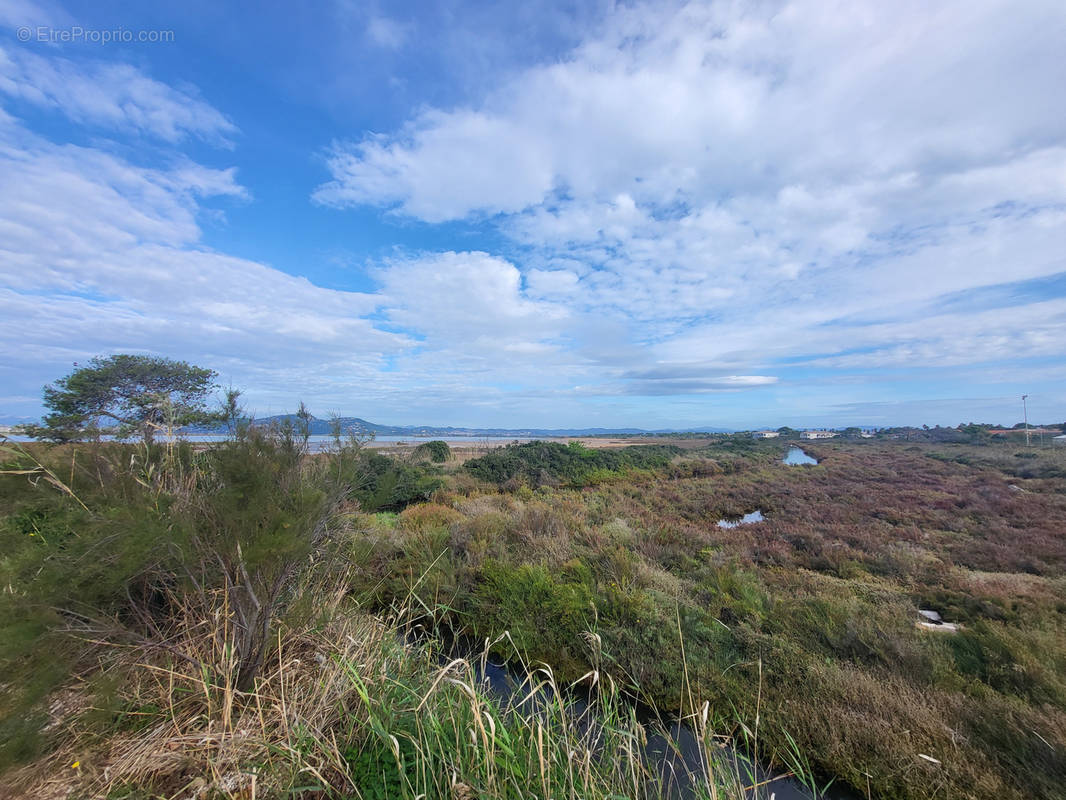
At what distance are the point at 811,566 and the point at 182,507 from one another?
10081 millimetres

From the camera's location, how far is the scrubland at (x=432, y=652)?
2559mm

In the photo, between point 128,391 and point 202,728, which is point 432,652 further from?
point 128,391

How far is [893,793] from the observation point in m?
3.45

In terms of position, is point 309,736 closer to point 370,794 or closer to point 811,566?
point 370,794

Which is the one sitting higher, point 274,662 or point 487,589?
point 274,662

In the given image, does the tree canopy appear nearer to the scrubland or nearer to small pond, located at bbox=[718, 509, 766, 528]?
the scrubland

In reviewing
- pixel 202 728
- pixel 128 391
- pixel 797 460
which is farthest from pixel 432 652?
pixel 797 460

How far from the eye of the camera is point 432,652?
485 cm

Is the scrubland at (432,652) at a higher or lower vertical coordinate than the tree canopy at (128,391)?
lower

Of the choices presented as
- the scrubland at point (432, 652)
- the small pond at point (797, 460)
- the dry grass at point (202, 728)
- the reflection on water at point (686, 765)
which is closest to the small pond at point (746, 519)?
the scrubland at point (432, 652)

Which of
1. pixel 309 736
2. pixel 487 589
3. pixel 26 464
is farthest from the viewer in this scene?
pixel 487 589

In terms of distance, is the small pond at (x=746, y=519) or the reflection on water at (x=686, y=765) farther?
the small pond at (x=746, y=519)

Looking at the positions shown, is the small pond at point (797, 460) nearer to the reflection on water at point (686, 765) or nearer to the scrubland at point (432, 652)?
the scrubland at point (432, 652)

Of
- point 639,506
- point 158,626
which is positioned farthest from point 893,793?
point 639,506
